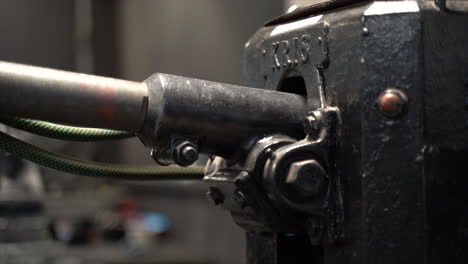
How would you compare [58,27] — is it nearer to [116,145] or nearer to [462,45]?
[116,145]

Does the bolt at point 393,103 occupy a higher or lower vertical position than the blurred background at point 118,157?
higher

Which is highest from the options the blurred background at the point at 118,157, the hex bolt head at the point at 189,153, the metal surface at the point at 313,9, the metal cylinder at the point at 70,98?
the metal surface at the point at 313,9

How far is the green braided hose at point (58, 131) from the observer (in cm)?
70

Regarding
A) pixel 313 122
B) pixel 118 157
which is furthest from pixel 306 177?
pixel 118 157

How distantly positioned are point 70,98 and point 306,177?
0.80 feet

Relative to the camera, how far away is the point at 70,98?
579 mm

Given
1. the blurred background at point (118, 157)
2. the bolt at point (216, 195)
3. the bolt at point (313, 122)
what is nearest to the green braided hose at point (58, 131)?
the bolt at point (216, 195)

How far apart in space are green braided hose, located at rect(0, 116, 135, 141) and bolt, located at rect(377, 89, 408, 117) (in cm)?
33

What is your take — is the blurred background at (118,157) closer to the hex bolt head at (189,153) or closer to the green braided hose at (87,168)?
the green braided hose at (87,168)

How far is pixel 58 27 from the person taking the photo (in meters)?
4.27

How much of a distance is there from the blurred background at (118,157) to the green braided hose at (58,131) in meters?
1.69

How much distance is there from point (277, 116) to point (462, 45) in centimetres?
20

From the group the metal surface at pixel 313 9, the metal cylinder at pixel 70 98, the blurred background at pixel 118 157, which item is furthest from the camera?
the blurred background at pixel 118 157

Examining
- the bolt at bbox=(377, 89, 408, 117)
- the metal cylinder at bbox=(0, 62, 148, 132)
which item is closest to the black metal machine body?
the bolt at bbox=(377, 89, 408, 117)
